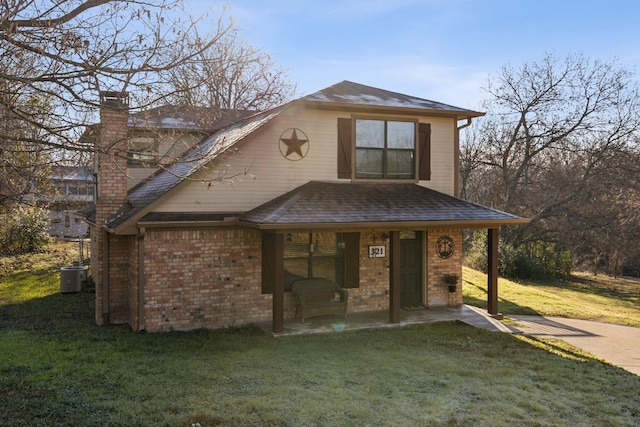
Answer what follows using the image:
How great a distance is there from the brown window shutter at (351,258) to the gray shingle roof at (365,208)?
3.20 ft

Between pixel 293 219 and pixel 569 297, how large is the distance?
41.4 ft

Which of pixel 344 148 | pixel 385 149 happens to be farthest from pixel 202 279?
pixel 385 149

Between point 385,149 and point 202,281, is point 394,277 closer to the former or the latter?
point 385,149

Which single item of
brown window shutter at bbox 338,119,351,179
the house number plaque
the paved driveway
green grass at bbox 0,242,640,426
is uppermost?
brown window shutter at bbox 338,119,351,179

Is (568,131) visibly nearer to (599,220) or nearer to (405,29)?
(599,220)

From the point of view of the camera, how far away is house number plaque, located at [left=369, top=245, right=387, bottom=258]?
11719 mm

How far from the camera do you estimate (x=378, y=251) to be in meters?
11.8

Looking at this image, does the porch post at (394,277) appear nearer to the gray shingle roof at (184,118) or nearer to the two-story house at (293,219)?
the two-story house at (293,219)

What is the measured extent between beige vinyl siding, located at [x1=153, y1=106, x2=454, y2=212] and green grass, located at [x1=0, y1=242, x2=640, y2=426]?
8.80ft

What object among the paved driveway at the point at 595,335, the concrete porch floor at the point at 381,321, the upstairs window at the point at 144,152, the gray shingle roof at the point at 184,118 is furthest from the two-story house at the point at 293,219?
the upstairs window at the point at 144,152

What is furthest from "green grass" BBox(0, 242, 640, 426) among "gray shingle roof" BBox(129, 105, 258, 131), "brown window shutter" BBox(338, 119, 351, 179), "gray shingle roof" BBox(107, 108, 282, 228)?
"brown window shutter" BBox(338, 119, 351, 179)

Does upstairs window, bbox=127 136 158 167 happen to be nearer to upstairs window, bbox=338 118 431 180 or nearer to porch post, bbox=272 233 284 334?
porch post, bbox=272 233 284 334

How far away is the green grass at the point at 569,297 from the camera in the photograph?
Result: 13117 millimetres

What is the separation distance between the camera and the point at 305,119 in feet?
37.3
